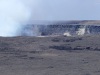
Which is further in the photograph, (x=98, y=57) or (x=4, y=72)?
(x=98, y=57)

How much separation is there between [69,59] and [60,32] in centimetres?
3271

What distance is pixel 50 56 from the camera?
36.5 meters

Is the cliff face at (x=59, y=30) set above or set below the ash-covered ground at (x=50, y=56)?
above

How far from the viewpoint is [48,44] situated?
46031mm

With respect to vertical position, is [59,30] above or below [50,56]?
above

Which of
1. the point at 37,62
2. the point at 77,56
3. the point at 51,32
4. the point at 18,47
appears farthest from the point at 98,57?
the point at 51,32

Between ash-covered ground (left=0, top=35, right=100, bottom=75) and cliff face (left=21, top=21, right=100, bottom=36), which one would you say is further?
cliff face (left=21, top=21, right=100, bottom=36)

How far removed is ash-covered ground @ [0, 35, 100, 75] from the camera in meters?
28.6

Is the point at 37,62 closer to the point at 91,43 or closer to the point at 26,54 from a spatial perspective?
the point at 26,54

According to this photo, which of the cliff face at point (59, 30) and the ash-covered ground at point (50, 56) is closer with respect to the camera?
the ash-covered ground at point (50, 56)

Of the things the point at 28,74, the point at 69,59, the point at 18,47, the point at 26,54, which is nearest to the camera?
the point at 28,74

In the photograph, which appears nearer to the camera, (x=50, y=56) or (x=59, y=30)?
(x=50, y=56)

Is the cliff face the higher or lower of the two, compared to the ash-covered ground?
higher

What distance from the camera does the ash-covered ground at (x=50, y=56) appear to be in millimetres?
28641
